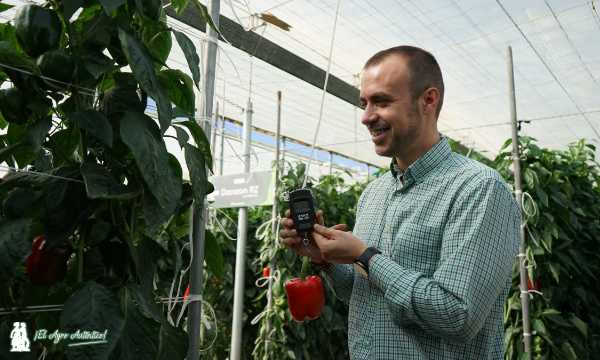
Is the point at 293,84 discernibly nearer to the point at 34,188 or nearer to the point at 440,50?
the point at 440,50

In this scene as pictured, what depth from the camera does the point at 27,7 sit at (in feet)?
2.53

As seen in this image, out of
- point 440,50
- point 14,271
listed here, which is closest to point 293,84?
point 440,50

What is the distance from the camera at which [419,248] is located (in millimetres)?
1044

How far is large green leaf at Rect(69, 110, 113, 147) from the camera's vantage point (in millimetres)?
762

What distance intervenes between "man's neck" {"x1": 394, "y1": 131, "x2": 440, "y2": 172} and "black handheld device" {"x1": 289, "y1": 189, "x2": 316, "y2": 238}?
0.83ft

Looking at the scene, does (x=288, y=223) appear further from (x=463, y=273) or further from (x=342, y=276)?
(x=463, y=273)

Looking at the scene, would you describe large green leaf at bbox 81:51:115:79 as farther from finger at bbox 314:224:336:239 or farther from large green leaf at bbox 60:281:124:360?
finger at bbox 314:224:336:239

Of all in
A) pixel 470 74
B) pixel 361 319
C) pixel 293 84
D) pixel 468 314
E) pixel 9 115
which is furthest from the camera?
pixel 293 84

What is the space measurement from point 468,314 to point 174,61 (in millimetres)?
4354

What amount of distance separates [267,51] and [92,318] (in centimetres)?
281

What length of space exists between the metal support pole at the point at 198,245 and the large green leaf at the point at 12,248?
345 mm

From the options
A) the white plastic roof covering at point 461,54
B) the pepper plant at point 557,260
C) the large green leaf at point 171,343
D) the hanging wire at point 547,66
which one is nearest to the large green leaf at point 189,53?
the large green leaf at point 171,343

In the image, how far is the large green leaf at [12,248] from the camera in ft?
2.26

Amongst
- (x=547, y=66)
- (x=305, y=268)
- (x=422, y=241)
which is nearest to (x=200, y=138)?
(x=422, y=241)
